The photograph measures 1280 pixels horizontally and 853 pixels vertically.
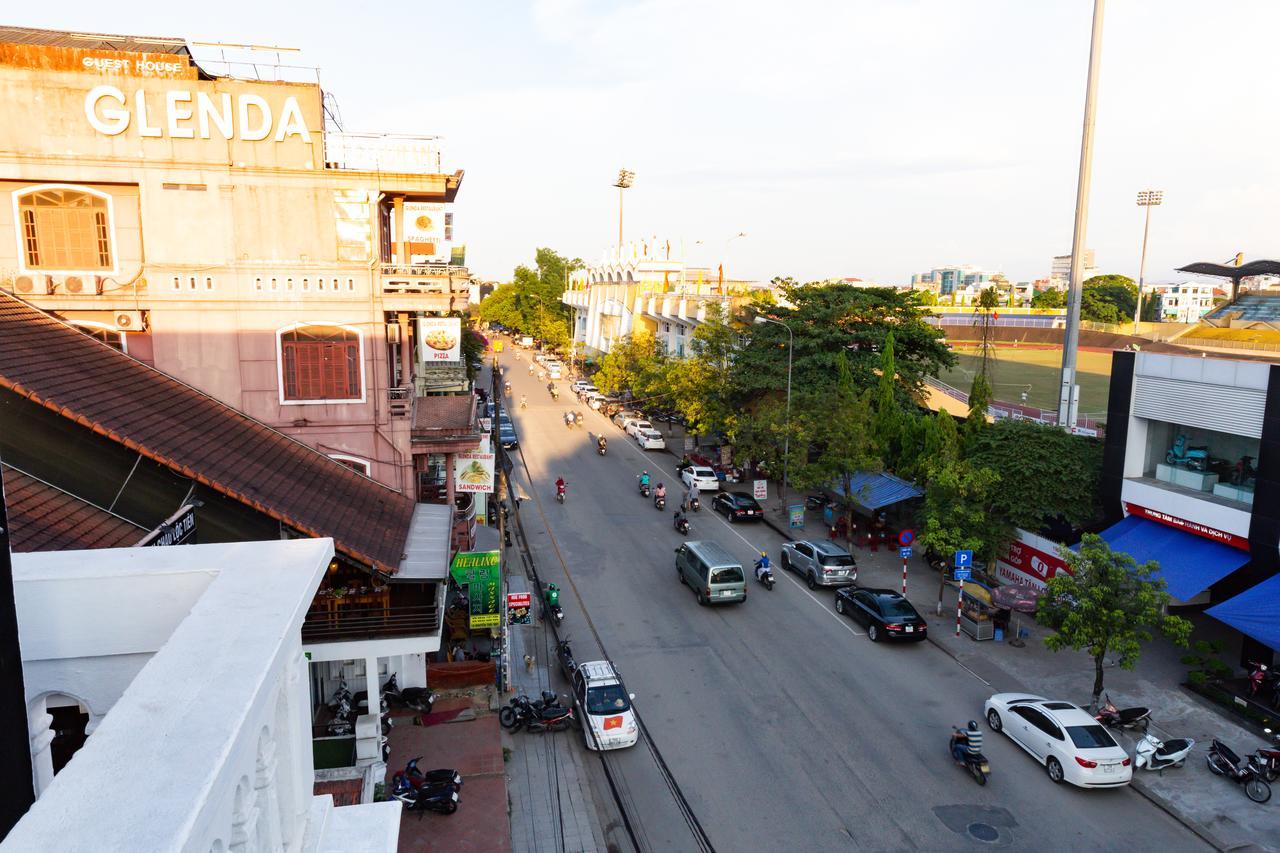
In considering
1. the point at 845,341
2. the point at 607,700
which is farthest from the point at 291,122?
the point at 845,341

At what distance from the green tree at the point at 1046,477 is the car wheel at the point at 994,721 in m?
8.91

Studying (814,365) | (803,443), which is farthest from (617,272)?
(803,443)

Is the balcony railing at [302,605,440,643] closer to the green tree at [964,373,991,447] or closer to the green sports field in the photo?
the green tree at [964,373,991,447]

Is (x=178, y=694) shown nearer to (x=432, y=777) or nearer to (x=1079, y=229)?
(x=432, y=777)

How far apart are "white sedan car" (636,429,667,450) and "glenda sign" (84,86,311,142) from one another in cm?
3305

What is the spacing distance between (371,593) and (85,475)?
6.74 meters

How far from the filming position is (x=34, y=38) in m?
21.3

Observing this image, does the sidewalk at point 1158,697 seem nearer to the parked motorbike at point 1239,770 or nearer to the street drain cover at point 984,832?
the parked motorbike at point 1239,770

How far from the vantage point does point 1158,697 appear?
2009 centimetres

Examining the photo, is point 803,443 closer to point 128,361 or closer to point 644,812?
point 644,812

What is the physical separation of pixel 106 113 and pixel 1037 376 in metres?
66.8

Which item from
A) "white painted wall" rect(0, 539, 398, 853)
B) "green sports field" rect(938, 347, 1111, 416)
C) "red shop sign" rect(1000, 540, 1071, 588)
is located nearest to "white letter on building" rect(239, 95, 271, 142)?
"white painted wall" rect(0, 539, 398, 853)

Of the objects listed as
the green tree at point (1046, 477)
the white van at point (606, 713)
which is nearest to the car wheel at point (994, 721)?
the white van at point (606, 713)

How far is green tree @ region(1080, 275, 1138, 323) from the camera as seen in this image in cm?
9669
